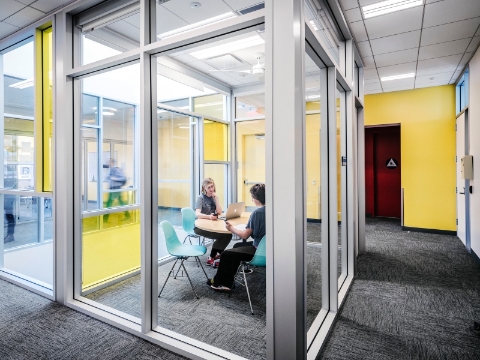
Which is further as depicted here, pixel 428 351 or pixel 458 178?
pixel 458 178

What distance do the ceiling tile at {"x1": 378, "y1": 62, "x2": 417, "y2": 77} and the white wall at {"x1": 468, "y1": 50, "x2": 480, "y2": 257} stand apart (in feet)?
2.60

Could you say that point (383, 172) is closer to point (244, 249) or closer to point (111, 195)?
point (244, 249)

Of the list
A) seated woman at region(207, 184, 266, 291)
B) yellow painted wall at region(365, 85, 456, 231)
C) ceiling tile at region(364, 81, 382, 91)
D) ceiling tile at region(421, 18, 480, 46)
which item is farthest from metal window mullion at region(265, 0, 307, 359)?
yellow painted wall at region(365, 85, 456, 231)

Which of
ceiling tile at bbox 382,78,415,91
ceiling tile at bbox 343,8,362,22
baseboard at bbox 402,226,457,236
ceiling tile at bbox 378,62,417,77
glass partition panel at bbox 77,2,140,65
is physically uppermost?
ceiling tile at bbox 382,78,415,91

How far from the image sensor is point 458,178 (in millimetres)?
5680

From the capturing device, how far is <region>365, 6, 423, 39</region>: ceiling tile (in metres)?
3.30

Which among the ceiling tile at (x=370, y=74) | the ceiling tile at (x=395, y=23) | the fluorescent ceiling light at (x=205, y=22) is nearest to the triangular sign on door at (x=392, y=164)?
the ceiling tile at (x=370, y=74)

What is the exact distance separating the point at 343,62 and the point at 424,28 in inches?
41.4

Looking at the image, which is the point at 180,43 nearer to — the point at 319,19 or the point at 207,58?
the point at 319,19

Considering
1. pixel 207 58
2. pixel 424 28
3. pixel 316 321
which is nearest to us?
pixel 316 321

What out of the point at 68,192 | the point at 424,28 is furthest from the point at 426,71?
the point at 68,192

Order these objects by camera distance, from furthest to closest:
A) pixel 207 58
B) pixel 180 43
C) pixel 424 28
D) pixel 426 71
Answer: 1. pixel 426 71
2. pixel 207 58
3. pixel 424 28
4. pixel 180 43

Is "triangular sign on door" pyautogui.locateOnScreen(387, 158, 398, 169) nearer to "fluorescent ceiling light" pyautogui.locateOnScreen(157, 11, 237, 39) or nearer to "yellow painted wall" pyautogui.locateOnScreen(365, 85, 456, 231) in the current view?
"yellow painted wall" pyautogui.locateOnScreen(365, 85, 456, 231)

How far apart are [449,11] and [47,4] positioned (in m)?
4.06
